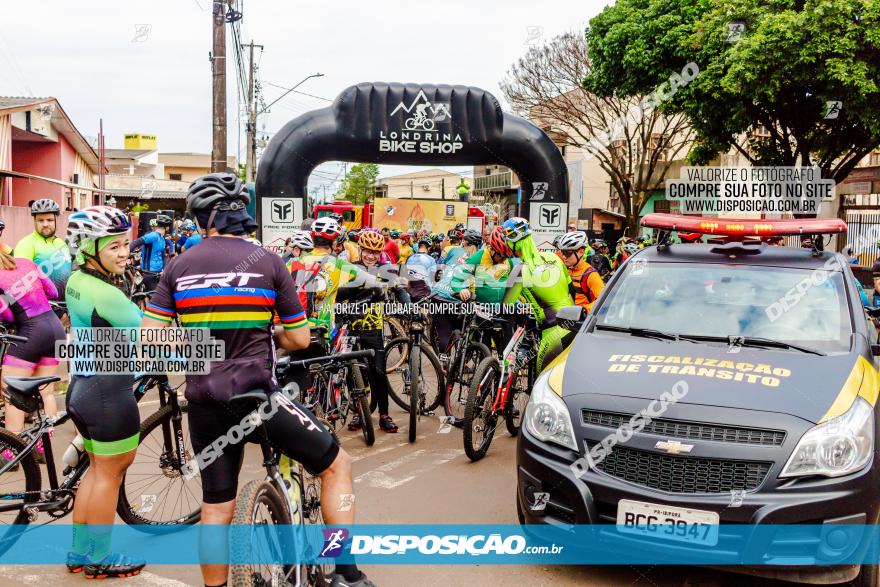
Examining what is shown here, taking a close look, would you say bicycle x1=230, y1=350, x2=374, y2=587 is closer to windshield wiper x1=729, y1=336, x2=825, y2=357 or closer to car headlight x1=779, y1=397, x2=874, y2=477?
car headlight x1=779, y1=397, x2=874, y2=477

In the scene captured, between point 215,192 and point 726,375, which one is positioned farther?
point 726,375

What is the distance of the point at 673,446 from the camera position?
3.71 meters

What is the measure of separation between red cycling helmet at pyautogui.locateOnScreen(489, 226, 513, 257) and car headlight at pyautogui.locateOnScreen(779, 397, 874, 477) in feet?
13.0

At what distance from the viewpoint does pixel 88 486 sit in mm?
3957

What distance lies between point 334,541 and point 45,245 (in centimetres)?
549

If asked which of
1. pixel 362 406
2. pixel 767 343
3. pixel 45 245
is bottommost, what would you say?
pixel 362 406

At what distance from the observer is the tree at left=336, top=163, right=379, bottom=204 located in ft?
308

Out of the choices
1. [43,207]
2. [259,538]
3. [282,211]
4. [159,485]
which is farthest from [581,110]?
[259,538]

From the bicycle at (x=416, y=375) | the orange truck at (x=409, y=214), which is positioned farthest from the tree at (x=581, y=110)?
the bicycle at (x=416, y=375)

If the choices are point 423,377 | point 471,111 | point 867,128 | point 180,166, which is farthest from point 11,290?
point 180,166

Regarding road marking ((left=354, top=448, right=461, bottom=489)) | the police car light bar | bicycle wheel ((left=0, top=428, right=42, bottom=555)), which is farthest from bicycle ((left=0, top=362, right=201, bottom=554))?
the police car light bar

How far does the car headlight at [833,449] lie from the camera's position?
3.56m

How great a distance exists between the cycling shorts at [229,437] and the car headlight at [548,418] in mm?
1372

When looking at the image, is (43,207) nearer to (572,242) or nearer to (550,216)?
(572,242)
